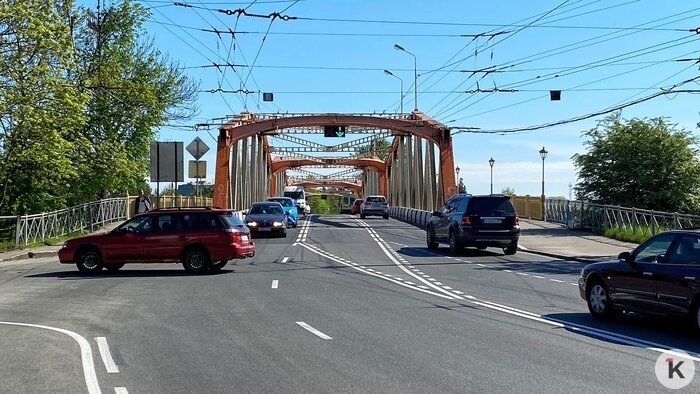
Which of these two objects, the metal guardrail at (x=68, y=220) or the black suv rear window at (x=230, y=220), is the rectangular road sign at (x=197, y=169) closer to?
the metal guardrail at (x=68, y=220)

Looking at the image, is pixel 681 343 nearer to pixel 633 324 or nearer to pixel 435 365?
pixel 633 324

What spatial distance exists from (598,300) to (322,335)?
4495mm

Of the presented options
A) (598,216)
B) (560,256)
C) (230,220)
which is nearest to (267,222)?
(598,216)

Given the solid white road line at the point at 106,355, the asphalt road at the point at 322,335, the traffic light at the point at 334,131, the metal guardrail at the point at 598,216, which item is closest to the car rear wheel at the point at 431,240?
the metal guardrail at the point at 598,216

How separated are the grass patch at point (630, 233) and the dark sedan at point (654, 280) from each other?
17840 millimetres

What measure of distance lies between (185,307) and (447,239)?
15646 millimetres

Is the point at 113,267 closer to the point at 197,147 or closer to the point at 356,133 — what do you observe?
the point at 197,147

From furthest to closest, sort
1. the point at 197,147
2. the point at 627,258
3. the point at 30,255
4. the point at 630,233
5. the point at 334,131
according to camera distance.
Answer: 1. the point at 334,131
2. the point at 197,147
3. the point at 630,233
4. the point at 30,255
5. the point at 627,258

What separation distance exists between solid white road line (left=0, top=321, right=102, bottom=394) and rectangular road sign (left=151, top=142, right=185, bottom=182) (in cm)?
1917

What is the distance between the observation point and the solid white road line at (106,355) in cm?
923

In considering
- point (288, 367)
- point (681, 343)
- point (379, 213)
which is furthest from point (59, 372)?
point (379, 213)

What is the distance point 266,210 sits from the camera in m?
40.6

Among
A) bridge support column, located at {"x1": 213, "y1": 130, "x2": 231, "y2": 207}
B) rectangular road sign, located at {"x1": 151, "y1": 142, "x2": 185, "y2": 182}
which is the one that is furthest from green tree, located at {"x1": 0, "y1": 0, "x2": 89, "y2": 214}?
bridge support column, located at {"x1": 213, "y1": 130, "x2": 231, "y2": 207}

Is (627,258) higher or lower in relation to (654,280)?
higher
